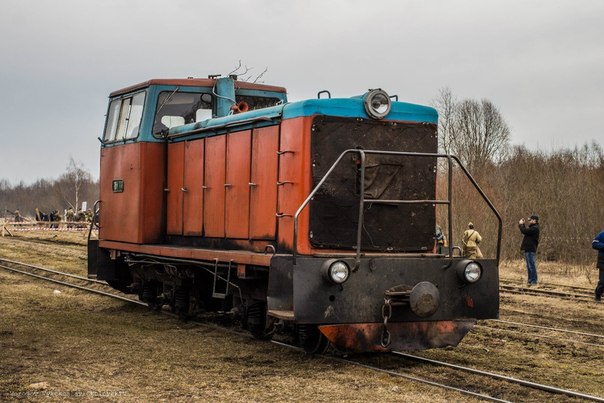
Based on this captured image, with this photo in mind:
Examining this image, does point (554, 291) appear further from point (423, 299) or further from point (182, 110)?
point (423, 299)

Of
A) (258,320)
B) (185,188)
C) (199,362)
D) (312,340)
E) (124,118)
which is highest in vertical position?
(124,118)

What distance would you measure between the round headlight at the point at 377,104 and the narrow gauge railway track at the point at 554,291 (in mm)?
8869

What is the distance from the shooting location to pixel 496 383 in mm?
7645

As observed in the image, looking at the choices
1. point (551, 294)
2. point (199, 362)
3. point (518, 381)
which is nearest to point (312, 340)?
point (199, 362)

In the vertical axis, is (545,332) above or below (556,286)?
below

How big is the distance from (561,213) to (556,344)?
19363 mm

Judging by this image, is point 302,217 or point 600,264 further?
point 600,264

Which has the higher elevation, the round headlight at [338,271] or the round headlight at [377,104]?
the round headlight at [377,104]

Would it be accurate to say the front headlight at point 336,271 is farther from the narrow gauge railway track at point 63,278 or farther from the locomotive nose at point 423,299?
the narrow gauge railway track at point 63,278

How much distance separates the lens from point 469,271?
848 centimetres

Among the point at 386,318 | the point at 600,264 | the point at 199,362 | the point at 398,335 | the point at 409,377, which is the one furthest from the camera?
the point at 600,264

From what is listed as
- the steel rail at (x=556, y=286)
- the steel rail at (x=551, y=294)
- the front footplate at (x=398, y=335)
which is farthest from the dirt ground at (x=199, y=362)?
the steel rail at (x=556, y=286)

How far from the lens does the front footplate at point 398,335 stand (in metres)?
7.96

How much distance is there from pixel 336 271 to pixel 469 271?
1.57 meters
